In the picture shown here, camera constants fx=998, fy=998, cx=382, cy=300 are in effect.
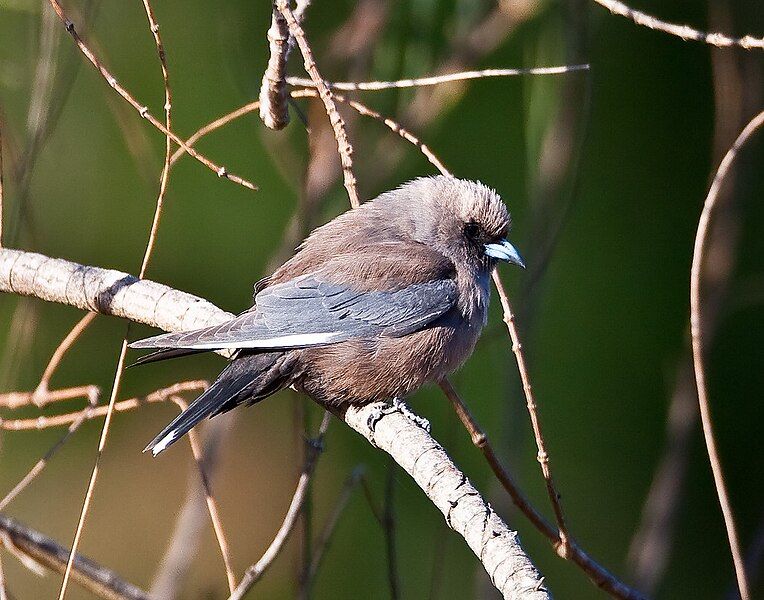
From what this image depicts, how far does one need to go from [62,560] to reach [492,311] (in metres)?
2.51

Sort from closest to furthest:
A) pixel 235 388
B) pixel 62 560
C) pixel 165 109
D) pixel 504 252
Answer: pixel 165 109
pixel 62 560
pixel 235 388
pixel 504 252

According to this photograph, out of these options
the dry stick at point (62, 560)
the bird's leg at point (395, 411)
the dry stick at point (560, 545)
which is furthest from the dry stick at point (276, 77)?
the dry stick at point (62, 560)

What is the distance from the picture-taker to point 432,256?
3.61m

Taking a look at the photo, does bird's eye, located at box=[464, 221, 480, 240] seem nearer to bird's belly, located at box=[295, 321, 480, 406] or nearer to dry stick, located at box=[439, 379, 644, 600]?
bird's belly, located at box=[295, 321, 480, 406]

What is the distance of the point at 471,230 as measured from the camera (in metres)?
3.78

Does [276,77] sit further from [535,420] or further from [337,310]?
[535,420]

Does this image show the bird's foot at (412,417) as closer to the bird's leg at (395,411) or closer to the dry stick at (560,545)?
the bird's leg at (395,411)

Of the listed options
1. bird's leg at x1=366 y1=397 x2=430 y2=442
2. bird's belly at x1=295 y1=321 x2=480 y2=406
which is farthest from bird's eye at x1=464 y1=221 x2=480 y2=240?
bird's leg at x1=366 y1=397 x2=430 y2=442

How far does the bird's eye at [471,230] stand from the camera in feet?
12.4

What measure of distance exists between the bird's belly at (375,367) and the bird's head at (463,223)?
0.41 meters

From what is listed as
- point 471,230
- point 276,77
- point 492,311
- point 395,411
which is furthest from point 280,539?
point 492,311

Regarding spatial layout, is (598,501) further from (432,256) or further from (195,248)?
(195,248)

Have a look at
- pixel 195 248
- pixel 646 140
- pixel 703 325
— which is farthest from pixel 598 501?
pixel 195 248

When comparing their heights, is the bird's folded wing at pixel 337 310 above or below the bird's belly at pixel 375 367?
above
